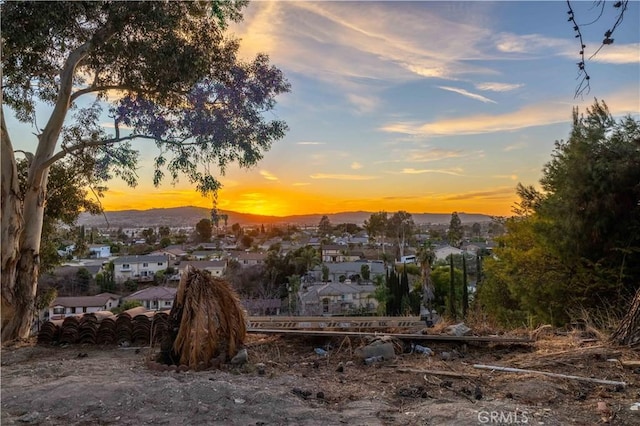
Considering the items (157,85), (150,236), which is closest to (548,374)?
(157,85)

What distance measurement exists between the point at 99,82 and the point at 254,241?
64.5ft

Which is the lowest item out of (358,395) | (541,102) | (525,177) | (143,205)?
(358,395)

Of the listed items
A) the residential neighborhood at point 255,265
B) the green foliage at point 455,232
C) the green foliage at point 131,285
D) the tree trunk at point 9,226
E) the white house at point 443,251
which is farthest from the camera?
the green foliage at point 455,232

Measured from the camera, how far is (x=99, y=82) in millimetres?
7387

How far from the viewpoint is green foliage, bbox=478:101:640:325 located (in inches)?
413

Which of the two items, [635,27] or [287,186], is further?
[287,186]

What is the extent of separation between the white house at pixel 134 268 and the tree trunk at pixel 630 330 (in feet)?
49.8

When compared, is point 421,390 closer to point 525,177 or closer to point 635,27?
point 635,27

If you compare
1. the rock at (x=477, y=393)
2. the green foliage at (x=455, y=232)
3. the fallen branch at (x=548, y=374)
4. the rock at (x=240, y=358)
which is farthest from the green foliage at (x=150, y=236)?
the green foliage at (x=455, y=232)

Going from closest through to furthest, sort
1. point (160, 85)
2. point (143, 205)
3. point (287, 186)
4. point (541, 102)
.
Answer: point (160, 85) < point (541, 102) < point (143, 205) < point (287, 186)

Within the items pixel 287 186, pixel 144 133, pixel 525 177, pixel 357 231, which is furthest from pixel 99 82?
pixel 357 231

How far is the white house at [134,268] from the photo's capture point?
17323 mm

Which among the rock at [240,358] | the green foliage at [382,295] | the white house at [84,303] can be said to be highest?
the rock at [240,358]

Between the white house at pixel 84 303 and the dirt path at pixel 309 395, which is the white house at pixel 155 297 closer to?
the white house at pixel 84 303
